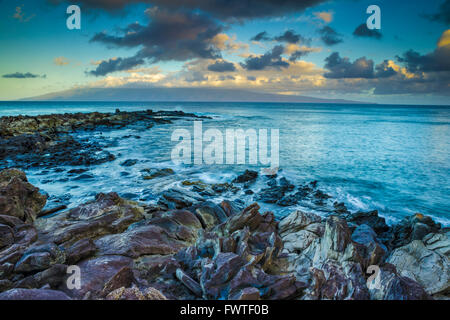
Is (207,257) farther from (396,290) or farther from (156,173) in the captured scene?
(156,173)

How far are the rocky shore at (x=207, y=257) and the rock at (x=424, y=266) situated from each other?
2 centimetres

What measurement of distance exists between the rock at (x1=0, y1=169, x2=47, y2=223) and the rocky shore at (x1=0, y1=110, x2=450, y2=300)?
3cm

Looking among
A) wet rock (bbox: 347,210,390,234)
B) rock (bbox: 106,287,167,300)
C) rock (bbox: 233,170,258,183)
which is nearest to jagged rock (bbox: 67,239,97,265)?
rock (bbox: 106,287,167,300)

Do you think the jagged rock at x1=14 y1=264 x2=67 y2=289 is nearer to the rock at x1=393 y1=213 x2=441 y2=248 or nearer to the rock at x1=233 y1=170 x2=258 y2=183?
the rock at x1=393 y1=213 x2=441 y2=248

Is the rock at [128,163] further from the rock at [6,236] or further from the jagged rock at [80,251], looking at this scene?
the jagged rock at [80,251]

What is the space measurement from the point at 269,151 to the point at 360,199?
11.8m

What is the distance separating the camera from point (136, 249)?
5.56 metres

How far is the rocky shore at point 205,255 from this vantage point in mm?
3801

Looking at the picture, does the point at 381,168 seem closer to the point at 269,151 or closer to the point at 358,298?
the point at 269,151

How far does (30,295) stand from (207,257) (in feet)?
9.52

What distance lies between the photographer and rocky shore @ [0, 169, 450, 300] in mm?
3787

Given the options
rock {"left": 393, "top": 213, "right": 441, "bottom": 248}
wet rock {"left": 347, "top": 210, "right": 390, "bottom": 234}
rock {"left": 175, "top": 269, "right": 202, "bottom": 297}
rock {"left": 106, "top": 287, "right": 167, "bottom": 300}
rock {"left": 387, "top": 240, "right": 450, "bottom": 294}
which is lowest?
wet rock {"left": 347, "top": 210, "right": 390, "bottom": 234}
